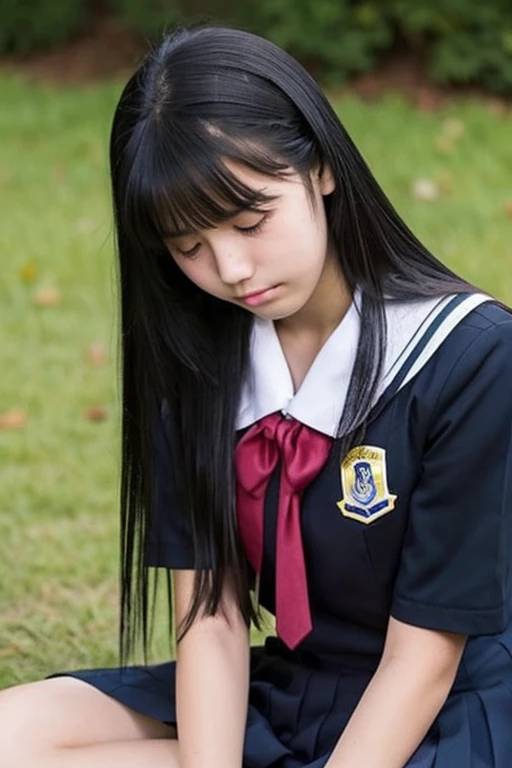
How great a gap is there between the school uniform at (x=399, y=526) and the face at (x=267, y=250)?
117mm

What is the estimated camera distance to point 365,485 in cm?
190

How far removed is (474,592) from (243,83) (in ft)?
2.12

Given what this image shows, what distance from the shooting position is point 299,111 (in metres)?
1.81

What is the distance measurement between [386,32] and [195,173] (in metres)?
5.71

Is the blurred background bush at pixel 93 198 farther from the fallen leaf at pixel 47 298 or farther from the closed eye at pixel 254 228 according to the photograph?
the closed eye at pixel 254 228

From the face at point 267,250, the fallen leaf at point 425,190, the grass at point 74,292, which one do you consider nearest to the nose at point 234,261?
the face at point 267,250

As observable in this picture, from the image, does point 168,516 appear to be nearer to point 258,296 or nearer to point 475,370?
point 258,296

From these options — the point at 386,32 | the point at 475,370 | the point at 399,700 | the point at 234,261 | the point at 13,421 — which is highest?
the point at 386,32

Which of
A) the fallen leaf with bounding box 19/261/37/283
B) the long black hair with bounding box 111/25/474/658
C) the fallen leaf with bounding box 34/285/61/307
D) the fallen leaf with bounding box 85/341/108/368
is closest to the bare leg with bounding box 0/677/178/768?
the long black hair with bounding box 111/25/474/658

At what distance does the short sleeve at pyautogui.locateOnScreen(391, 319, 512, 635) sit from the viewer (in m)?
1.82

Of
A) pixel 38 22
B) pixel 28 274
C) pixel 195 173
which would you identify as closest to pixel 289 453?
pixel 195 173

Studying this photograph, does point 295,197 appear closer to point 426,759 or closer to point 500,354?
point 500,354

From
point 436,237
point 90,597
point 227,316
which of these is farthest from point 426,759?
point 436,237

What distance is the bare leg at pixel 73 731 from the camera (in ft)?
6.73
